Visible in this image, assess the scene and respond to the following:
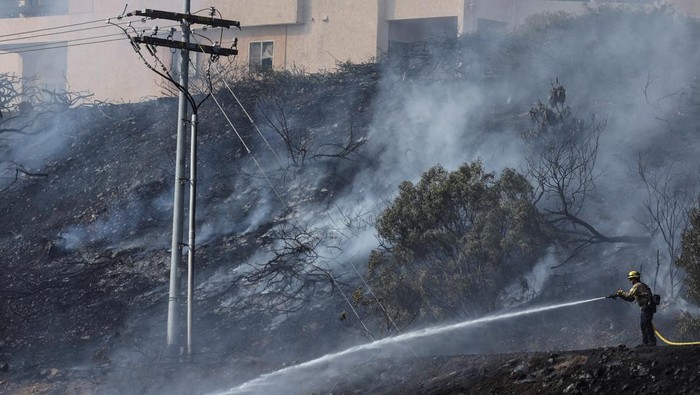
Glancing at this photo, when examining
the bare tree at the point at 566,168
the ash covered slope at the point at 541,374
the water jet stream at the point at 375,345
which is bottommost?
the water jet stream at the point at 375,345

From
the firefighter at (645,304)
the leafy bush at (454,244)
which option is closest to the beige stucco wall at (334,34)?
the leafy bush at (454,244)

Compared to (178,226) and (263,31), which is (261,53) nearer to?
(263,31)

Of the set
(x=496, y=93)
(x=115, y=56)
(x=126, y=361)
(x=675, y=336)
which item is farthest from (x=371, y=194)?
(x=115, y=56)

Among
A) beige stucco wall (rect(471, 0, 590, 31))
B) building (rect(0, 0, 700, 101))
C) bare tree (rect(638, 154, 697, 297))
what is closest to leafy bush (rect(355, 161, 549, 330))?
bare tree (rect(638, 154, 697, 297))

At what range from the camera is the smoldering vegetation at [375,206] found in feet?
62.8

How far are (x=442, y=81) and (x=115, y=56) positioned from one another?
14054 millimetres

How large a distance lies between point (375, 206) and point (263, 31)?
41.9 ft

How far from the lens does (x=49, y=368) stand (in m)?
21.6

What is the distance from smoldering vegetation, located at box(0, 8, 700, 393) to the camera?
19.2 meters

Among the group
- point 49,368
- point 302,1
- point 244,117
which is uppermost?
point 302,1

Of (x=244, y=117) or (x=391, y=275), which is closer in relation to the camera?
(x=391, y=275)

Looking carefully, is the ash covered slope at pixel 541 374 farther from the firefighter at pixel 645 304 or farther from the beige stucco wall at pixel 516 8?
the beige stucco wall at pixel 516 8

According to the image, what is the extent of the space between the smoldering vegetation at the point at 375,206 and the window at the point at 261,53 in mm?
2035

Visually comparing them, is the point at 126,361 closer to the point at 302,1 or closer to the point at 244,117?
the point at 244,117
